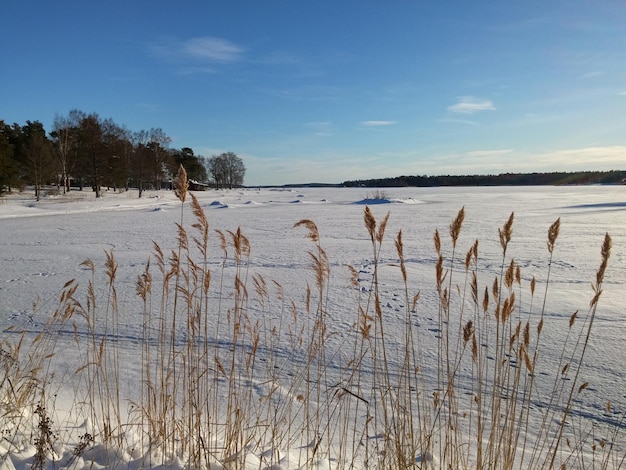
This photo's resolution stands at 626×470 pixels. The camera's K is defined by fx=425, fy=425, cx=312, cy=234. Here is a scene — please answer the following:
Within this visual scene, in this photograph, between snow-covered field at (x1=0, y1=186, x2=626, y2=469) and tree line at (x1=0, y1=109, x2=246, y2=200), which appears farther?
tree line at (x1=0, y1=109, x2=246, y2=200)

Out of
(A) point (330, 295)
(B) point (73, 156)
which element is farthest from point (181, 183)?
(B) point (73, 156)

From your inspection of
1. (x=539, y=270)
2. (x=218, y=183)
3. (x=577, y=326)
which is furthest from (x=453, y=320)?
(x=218, y=183)

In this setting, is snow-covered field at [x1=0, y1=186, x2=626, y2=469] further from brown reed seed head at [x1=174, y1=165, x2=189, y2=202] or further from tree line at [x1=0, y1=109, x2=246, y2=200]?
tree line at [x1=0, y1=109, x2=246, y2=200]

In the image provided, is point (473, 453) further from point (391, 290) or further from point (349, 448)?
point (391, 290)

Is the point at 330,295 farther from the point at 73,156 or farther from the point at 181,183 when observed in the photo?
the point at 73,156

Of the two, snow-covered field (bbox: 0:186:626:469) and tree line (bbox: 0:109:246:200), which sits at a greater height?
tree line (bbox: 0:109:246:200)

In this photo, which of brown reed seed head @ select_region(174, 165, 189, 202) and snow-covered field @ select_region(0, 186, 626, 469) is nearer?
brown reed seed head @ select_region(174, 165, 189, 202)

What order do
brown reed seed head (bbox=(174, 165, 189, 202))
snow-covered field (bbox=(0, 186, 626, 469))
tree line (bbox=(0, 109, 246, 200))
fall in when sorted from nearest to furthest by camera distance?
brown reed seed head (bbox=(174, 165, 189, 202)) < snow-covered field (bbox=(0, 186, 626, 469)) < tree line (bbox=(0, 109, 246, 200))

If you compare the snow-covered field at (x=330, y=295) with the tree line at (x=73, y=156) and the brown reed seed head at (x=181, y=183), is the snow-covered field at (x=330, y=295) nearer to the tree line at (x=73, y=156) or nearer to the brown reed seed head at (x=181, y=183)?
the brown reed seed head at (x=181, y=183)

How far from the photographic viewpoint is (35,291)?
6176mm

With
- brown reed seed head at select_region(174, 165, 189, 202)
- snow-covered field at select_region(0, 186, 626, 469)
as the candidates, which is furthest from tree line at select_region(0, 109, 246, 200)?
brown reed seed head at select_region(174, 165, 189, 202)

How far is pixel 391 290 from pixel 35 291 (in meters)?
5.22

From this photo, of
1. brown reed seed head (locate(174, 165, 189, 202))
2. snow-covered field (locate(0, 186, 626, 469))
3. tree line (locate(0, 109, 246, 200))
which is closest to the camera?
brown reed seed head (locate(174, 165, 189, 202))

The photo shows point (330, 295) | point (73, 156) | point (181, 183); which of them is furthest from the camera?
point (73, 156)
